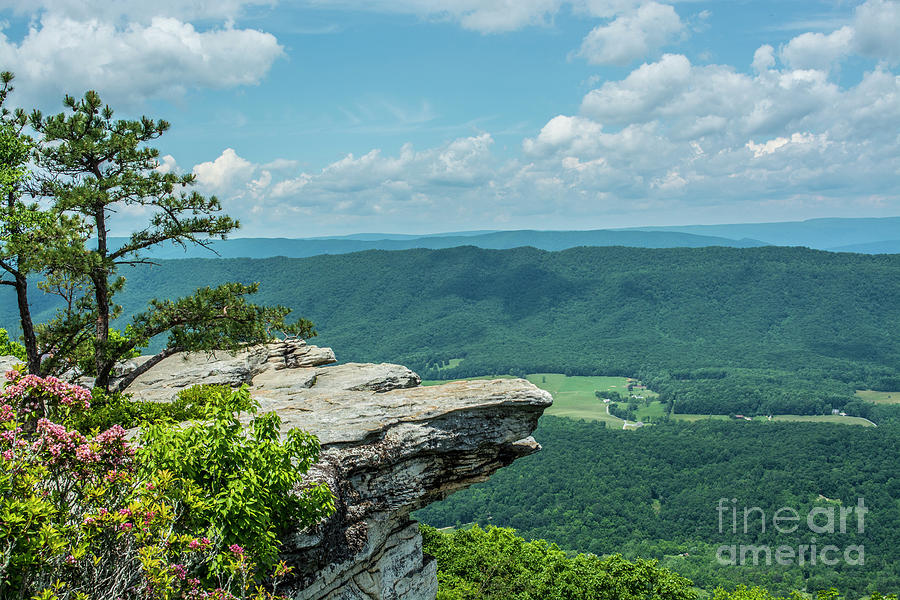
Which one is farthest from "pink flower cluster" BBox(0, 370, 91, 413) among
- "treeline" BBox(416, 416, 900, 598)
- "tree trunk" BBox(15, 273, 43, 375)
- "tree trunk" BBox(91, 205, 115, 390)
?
"treeline" BBox(416, 416, 900, 598)

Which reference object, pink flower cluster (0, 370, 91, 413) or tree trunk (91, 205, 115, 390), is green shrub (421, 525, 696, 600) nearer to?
tree trunk (91, 205, 115, 390)

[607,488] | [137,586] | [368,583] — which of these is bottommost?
[607,488]

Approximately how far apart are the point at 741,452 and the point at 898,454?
29.2m

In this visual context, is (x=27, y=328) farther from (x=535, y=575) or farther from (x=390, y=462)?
(x=535, y=575)

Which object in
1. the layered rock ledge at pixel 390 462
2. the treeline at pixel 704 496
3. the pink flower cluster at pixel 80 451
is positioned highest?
the pink flower cluster at pixel 80 451

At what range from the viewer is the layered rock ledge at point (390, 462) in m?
15.1

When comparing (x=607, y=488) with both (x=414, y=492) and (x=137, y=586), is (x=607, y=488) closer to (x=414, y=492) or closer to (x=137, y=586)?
(x=414, y=492)

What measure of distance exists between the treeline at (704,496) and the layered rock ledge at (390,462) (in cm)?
6401

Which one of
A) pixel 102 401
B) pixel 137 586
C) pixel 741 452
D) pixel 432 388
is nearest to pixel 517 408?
pixel 432 388

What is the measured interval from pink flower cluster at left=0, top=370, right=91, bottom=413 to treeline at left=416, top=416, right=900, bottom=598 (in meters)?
75.0

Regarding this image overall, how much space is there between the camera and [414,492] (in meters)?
16.8

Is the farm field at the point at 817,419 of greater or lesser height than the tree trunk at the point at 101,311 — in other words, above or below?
below

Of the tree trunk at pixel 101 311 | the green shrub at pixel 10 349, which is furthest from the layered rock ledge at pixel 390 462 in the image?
the green shrub at pixel 10 349

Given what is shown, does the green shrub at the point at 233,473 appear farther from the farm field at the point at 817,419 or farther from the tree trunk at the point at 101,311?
the farm field at the point at 817,419
